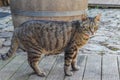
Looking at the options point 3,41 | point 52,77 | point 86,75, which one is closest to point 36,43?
point 52,77

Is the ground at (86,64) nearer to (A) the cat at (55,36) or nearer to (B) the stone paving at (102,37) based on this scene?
(B) the stone paving at (102,37)

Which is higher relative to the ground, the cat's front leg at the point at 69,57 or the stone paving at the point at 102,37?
the cat's front leg at the point at 69,57

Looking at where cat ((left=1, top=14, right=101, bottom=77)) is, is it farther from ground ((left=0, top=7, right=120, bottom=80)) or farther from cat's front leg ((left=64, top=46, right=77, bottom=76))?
ground ((left=0, top=7, right=120, bottom=80))

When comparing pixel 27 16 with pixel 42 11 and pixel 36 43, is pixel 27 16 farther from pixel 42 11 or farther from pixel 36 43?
pixel 36 43

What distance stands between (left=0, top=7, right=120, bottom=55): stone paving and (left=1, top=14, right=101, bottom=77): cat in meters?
1.17

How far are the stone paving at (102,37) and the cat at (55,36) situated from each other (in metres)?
1.17

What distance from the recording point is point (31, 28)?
3.44 metres

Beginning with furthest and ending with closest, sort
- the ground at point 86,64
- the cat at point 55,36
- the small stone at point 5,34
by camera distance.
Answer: the small stone at point 5,34, the ground at point 86,64, the cat at point 55,36

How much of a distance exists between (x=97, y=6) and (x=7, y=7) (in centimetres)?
267

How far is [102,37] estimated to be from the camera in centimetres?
566

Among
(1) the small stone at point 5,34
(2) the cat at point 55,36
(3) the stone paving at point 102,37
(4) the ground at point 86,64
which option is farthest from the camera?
(1) the small stone at point 5,34

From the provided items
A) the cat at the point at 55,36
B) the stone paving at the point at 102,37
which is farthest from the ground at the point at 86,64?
the cat at the point at 55,36

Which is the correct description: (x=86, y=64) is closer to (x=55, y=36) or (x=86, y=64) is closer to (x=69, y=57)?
(x=69, y=57)

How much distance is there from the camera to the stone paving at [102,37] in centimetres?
472
